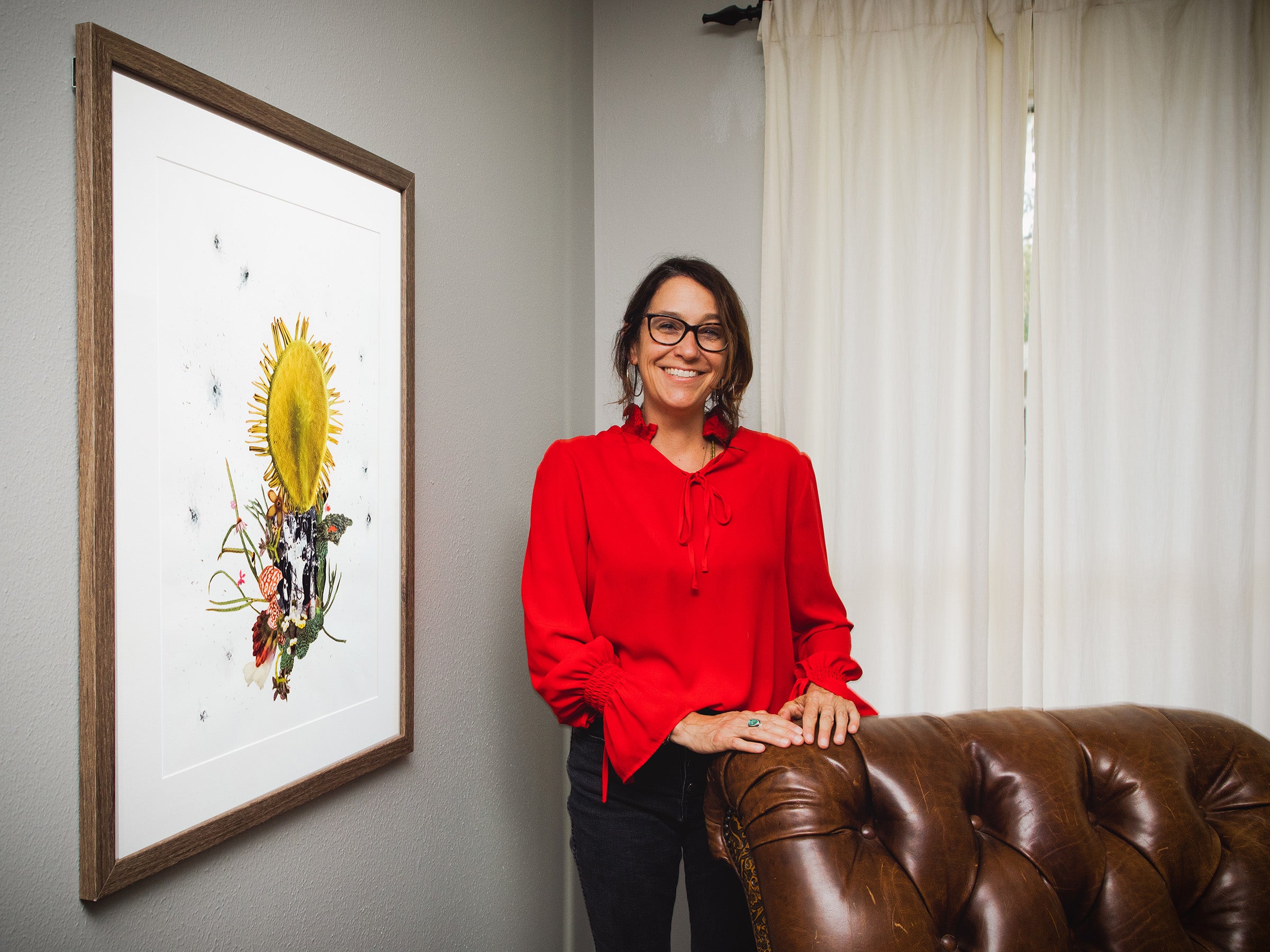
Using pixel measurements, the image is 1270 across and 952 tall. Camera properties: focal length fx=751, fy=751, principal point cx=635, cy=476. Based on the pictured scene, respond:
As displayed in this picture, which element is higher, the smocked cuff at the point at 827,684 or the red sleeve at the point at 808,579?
the red sleeve at the point at 808,579

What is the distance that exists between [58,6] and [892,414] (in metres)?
1.71

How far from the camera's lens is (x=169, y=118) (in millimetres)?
872

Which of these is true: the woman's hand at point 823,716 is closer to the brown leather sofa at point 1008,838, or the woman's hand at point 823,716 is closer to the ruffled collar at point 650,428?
the brown leather sofa at point 1008,838

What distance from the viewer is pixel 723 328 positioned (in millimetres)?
1415

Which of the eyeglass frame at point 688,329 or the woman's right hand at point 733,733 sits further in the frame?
the eyeglass frame at point 688,329

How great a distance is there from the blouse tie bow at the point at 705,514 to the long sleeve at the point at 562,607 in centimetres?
18

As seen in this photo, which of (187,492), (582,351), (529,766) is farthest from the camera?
(582,351)

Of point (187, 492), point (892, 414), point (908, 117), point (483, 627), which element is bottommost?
point (483, 627)

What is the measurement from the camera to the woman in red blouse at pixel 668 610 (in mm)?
1260

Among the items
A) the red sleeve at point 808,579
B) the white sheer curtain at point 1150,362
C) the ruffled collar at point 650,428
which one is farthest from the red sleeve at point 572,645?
the white sheer curtain at point 1150,362

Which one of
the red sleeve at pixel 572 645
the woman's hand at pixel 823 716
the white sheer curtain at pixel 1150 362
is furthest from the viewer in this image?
the white sheer curtain at pixel 1150 362

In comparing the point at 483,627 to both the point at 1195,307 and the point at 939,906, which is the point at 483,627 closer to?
the point at 939,906

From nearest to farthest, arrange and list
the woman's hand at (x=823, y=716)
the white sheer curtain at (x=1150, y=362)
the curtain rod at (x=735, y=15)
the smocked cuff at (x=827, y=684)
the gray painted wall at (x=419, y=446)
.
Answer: the gray painted wall at (x=419, y=446) < the woman's hand at (x=823, y=716) < the smocked cuff at (x=827, y=684) < the white sheer curtain at (x=1150, y=362) < the curtain rod at (x=735, y=15)

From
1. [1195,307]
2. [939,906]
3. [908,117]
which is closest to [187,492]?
[939,906]
